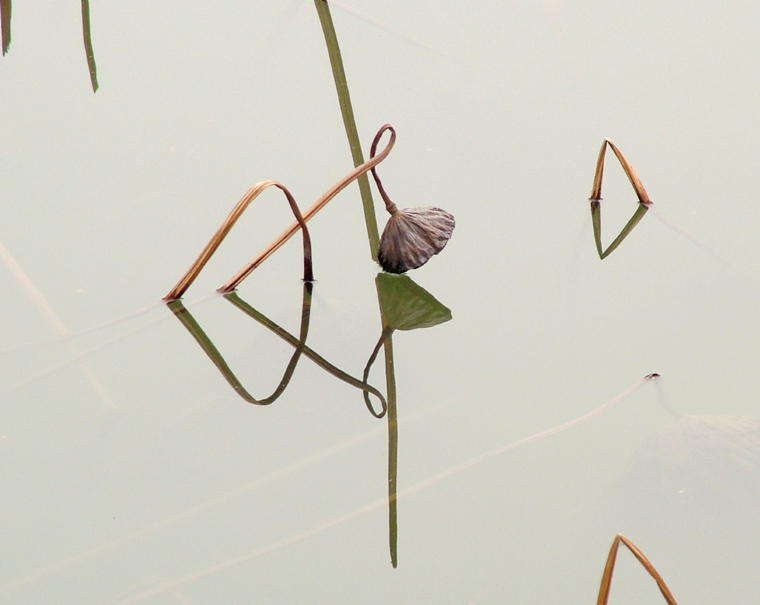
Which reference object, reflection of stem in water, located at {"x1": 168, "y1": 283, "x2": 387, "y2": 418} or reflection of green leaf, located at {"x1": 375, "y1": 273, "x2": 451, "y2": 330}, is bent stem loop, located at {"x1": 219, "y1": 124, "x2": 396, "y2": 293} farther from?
reflection of green leaf, located at {"x1": 375, "y1": 273, "x2": 451, "y2": 330}

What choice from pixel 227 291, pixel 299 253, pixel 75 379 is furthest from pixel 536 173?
pixel 75 379

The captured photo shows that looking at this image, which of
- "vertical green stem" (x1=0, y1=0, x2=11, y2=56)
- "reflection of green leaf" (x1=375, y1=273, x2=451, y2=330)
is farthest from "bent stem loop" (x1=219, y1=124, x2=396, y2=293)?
"vertical green stem" (x1=0, y1=0, x2=11, y2=56)

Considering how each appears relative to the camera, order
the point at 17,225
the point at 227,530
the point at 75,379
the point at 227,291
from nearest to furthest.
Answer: the point at 227,530
the point at 75,379
the point at 227,291
the point at 17,225

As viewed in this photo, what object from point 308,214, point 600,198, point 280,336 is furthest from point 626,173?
point 280,336

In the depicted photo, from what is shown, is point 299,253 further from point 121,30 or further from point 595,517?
point 121,30

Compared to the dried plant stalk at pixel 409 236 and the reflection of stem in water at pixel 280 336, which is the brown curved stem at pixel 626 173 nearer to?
the dried plant stalk at pixel 409 236

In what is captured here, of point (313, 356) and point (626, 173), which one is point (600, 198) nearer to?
point (626, 173)

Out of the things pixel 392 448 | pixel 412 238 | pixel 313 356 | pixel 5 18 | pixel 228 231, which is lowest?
pixel 392 448
